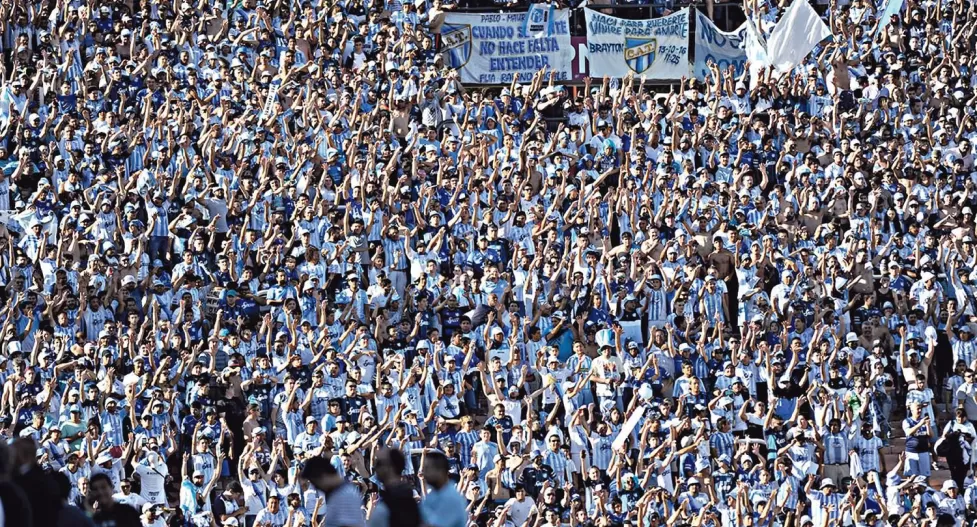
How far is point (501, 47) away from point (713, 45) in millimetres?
3250

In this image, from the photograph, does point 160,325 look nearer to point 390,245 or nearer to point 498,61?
point 390,245

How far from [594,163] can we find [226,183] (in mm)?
4935

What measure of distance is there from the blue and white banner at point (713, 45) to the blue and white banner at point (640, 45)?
216 millimetres

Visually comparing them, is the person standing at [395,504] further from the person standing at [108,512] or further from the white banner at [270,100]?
the white banner at [270,100]

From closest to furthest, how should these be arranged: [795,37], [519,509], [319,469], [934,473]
→ [319,469] → [519,509] → [934,473] → [795,37]

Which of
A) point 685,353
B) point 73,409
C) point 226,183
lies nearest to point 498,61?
point 226,183

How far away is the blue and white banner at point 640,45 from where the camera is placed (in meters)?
33.3

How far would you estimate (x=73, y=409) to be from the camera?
78.5 ft

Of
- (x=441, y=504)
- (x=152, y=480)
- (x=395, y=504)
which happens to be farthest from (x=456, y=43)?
(x=395, y=504)

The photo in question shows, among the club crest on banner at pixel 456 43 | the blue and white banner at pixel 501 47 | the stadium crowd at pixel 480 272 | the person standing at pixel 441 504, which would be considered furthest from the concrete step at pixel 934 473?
the person standing at pixel 441 504

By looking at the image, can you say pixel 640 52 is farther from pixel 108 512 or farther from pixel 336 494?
pixel 108 512

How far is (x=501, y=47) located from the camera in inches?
1313

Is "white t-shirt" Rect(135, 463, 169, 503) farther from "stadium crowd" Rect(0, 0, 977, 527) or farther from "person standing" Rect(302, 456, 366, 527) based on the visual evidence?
"person standing" Rect(302, 456, 366, 527)

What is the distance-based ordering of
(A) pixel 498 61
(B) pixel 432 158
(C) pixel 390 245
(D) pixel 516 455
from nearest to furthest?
(D) pixel 516 455
(C) pixel 390 245
(B) pixel 432 158
(A) pixel 498 61
